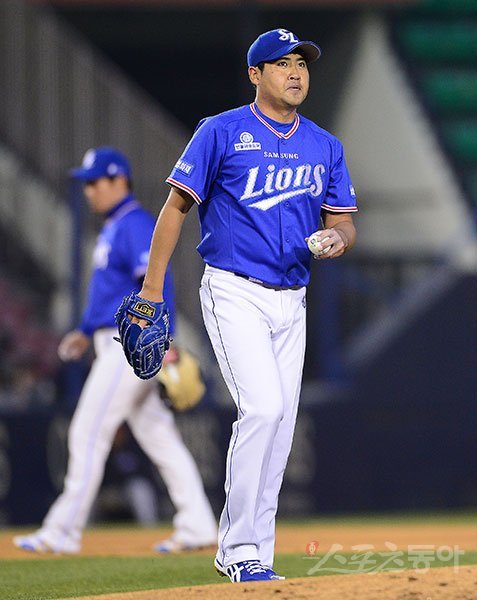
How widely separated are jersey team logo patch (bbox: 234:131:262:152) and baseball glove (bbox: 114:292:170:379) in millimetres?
597

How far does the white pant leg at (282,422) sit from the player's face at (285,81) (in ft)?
2.23

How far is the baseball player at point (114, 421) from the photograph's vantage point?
6.81 metres

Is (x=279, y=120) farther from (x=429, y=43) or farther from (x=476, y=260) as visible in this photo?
(x=429, y=43)

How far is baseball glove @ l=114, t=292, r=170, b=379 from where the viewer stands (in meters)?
4.84

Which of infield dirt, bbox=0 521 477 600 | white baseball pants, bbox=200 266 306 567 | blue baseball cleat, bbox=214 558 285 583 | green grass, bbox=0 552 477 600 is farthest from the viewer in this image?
green grass, bbox=0 552 477 600

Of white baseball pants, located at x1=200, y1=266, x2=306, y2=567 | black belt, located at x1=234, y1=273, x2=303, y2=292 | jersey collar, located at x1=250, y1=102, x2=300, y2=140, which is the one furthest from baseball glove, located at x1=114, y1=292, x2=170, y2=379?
jersey collar, located at x1=250, y1=102, x2=300, y2=140

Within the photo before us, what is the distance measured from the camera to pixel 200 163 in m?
4.83

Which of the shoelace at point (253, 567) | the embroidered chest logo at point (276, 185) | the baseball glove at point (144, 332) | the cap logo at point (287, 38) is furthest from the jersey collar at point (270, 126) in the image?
the shoelace at point (253, 567)

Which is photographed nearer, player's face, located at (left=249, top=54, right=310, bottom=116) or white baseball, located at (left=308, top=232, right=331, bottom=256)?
white baseball, located at (left=308, top=232, right=331, bottom=256)

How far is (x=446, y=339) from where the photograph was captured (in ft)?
36.6

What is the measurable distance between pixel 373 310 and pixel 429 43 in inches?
218

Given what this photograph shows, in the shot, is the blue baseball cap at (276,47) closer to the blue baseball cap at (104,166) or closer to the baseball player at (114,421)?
the baseball player at (114,421)

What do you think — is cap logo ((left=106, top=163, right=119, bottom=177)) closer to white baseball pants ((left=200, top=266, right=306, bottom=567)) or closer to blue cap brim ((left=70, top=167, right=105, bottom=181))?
blue cap brim ((left=70, top=167, right=105, bottom=181))

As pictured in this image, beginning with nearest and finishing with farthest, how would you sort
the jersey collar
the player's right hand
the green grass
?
the jersey collar < the green grass < the player's right hand
